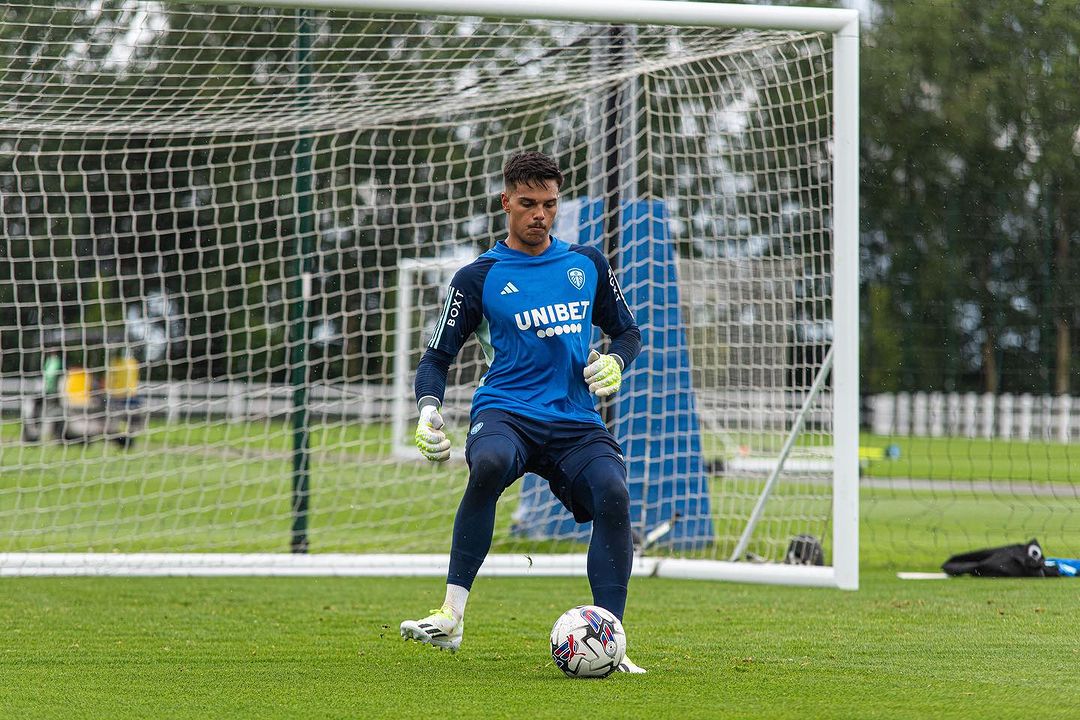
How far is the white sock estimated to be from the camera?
4324mm

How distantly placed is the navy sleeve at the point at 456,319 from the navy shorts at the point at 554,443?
0.72 feet

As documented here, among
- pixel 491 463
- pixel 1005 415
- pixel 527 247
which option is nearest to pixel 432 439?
pixel 491 463

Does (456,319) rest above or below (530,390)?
above

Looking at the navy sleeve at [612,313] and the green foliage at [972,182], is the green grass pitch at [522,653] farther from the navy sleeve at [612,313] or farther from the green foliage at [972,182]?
the green foliage at [972,182]

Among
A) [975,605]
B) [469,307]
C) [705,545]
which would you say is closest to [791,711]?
[469,307]

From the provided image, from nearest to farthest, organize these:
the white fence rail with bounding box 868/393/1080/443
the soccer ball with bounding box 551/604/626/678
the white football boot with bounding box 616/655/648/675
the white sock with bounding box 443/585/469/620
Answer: the soccer ball with bounding box 551/604/626/678 < the white football boot with bounding box 616/655/648/675 < the white sock with bounding box 443/585/469/620 < the white fence rail with bounding box 868/393/1080/443

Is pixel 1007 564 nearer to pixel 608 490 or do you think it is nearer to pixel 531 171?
pixel 608 490

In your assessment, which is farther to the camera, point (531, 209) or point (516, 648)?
point (516, 648)

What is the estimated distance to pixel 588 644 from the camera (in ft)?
13.3

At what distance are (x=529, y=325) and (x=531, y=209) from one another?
409mm

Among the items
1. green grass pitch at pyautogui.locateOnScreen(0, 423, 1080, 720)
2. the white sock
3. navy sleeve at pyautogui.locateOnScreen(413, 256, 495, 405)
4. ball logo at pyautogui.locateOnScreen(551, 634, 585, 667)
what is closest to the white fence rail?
green grass pitch at pyautogui.locateOnScreen(0, 423, 1080, 720)

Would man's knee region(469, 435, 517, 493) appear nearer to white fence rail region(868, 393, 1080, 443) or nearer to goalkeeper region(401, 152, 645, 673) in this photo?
goalkeeper region(401, 152, 645, 673)

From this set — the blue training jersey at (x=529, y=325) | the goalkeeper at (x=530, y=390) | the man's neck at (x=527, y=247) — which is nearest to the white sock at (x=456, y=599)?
the goalkeeper at (x=530, y=390)

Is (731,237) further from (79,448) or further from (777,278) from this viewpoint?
(79,448)
